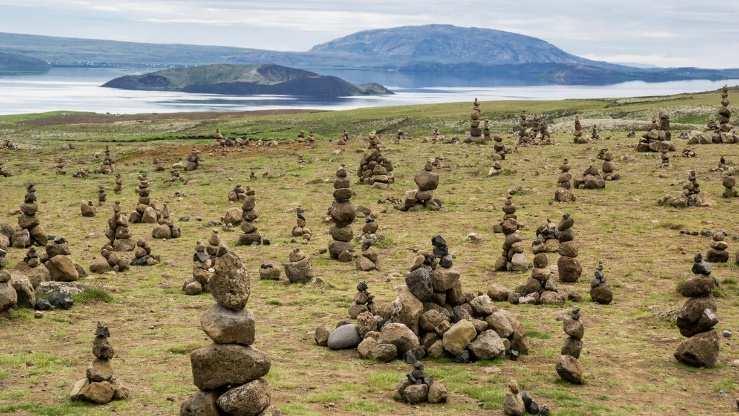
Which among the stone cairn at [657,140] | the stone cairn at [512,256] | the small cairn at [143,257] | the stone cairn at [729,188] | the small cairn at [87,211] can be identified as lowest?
the small cairn at [87,211]

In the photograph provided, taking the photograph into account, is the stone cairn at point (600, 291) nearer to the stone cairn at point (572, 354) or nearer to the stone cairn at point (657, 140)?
the stone cairn at point (572, 354)

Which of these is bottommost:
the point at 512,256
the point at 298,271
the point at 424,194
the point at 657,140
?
the point at 298,271

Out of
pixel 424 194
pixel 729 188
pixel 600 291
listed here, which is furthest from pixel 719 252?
pixel 424 194

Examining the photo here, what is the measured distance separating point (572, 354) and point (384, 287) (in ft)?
35.1

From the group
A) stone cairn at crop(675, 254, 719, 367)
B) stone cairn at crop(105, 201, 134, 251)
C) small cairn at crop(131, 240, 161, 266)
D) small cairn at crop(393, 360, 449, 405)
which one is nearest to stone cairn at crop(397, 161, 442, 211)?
stone cairn at crop(105, 201, 134, 251)

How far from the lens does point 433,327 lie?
21219 millimetres

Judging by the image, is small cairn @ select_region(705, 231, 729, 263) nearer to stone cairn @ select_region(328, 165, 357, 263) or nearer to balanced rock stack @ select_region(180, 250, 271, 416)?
stone cairn @ select_region(328, 165, 357, 263)

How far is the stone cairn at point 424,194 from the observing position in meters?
47.5

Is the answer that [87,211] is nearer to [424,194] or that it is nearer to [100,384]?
[424,194]

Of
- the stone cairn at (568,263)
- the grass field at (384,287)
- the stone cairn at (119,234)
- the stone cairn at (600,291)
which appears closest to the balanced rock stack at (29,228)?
the grass field at (384,287)

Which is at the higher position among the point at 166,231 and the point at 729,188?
the point at 729,188

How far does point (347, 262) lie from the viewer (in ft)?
116

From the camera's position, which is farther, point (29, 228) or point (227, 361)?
point (29, 228)

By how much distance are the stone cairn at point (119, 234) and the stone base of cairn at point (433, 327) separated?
17746 millimetres
